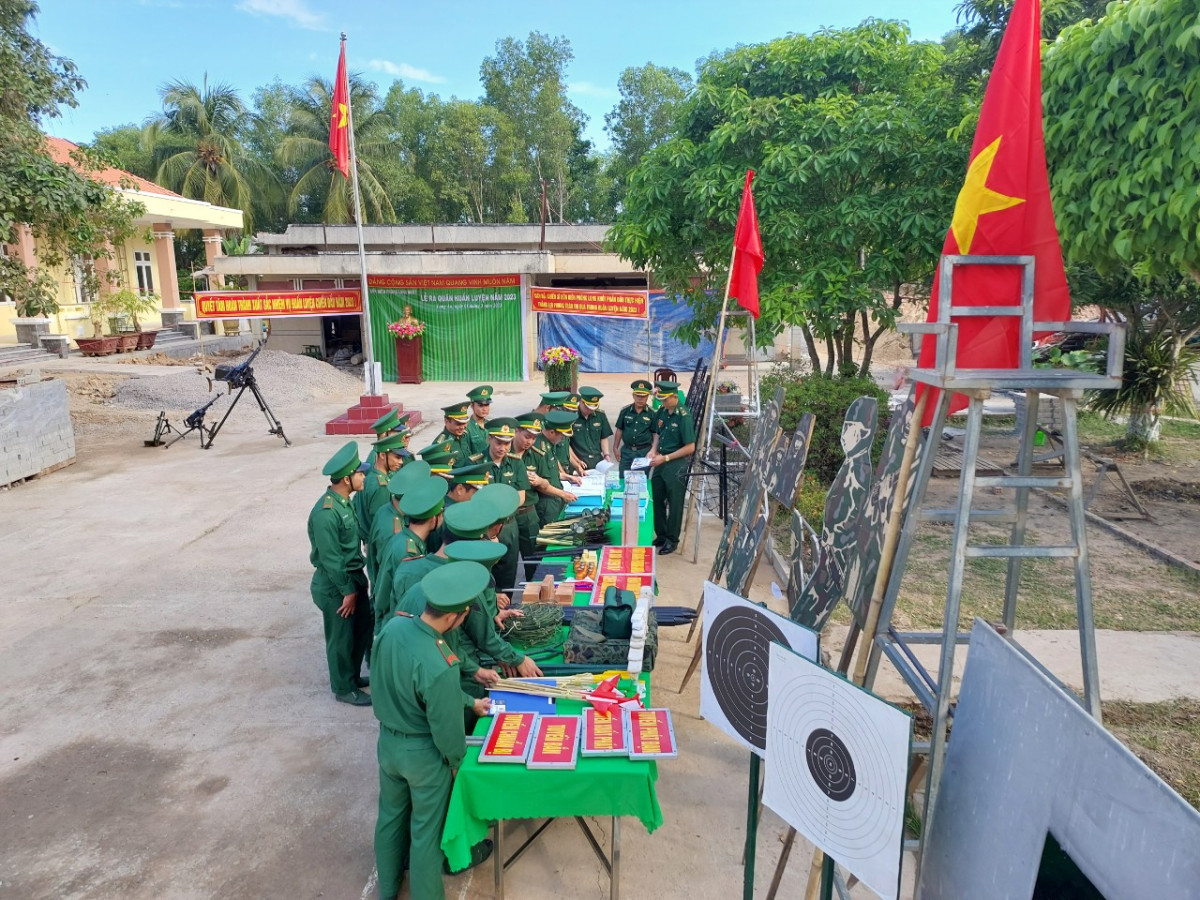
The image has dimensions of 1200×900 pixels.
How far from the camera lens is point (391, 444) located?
19.3 ft

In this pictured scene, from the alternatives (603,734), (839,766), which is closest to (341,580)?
(603,734)

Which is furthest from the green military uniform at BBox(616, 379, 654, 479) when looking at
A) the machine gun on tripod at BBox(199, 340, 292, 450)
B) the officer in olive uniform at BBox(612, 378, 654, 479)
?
the machine gun on tripod at BBox(199, 340, 292, 450)

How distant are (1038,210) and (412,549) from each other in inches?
129

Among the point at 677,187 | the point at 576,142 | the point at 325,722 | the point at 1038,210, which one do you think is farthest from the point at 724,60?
the point at 576,142

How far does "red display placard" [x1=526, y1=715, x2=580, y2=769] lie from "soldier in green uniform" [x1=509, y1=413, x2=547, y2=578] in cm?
258

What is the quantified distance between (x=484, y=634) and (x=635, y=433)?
506 centimetres

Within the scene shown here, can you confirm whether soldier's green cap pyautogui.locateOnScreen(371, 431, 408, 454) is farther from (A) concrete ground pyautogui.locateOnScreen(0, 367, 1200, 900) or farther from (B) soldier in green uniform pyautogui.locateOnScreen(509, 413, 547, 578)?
(A) concrete ground pyautogui.locateOnScreen(0, 367, 1200, 900)

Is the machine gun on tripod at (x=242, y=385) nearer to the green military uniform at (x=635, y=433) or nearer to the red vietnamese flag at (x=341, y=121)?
the red vietnamese flag at (x=341, y=121)

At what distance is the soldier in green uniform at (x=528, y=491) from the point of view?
641 cm

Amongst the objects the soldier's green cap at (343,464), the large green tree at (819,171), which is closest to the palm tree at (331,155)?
the large green tree at (819,171)

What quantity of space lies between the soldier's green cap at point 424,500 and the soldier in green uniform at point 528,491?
1.84 metres

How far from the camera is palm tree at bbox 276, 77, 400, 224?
31.4 metres

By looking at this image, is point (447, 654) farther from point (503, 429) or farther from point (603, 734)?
point (503, 429)

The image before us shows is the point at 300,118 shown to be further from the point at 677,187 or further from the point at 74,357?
the point at 677,187
